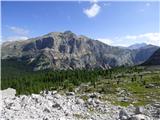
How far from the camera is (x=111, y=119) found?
37.6 metres

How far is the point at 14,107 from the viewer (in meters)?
38.7

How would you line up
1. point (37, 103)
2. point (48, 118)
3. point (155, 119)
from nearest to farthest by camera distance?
point (48, 118), point (155, 119), point (37, 103)

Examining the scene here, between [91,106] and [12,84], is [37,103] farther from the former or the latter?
[12,84]

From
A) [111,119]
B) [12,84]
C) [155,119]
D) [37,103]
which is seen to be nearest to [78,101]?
[37,103]

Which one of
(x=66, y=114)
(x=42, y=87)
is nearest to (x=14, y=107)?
(x=66, y=114)

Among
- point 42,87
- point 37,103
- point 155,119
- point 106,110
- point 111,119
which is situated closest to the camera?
point 155,119

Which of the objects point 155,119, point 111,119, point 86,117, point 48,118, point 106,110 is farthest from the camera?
point 106,110

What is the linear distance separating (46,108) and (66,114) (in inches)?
113

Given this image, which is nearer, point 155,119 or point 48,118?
point 48,118

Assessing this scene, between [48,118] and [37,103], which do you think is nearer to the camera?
[48,118]

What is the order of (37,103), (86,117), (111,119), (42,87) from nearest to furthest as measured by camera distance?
1. (111,119)
2. (86,117)
3. (37,103)
4. (42,87)

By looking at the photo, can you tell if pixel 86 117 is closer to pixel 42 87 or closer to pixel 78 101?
pixel 78 101

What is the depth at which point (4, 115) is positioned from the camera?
1288 inches

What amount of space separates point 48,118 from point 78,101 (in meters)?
20.6
